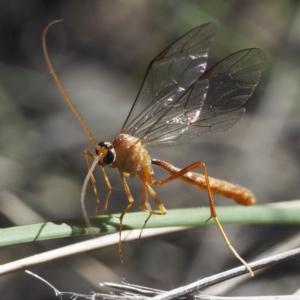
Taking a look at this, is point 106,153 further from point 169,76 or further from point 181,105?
point 169,76

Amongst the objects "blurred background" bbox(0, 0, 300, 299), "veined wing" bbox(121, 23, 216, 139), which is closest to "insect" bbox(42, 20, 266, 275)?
"veined wing" bbox(121, 23, 216, 139)

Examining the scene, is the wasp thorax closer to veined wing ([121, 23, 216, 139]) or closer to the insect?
the insect

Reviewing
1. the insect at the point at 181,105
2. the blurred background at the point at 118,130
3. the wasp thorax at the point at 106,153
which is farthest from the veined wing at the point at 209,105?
the blurred background at the point at 118,130

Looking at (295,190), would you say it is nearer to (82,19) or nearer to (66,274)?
(66,274)

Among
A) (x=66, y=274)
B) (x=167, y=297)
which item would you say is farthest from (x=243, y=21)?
(x=167, y=297)

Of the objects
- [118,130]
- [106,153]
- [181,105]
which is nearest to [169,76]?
[181,105]

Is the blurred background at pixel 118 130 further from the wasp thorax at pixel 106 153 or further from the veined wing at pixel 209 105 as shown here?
the wasp thorax at pixel 106 153

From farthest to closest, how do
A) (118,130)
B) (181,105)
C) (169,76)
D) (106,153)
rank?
(118,130), (169,76), (181,105), (106,153)
